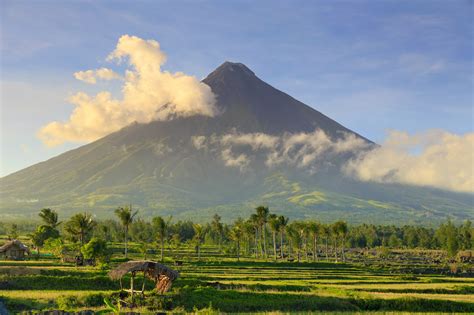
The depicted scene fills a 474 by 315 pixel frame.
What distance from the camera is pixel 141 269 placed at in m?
35.1

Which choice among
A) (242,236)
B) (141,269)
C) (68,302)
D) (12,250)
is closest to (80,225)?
(12,250)

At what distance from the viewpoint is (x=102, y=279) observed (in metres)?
42.6

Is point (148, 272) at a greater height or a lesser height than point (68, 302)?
greater

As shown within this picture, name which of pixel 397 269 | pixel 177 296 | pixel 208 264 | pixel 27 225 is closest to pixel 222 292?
pixel 177 296

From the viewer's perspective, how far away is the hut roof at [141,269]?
34.6 m

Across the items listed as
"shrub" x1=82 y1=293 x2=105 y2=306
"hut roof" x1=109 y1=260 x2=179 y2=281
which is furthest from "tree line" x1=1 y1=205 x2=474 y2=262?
"shrub" x1=82 y1=293 x2=105 y2=306

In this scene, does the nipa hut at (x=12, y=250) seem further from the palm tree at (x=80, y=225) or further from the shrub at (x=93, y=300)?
the shrub at (x=93, y=300)

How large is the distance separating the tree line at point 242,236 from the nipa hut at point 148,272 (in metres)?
25.3

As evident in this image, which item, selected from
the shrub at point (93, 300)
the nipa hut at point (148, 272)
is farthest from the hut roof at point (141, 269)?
the shrub at point (93, 300)

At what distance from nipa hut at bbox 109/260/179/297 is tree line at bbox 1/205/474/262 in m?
25.3

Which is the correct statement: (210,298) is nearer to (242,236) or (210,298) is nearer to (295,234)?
(295,234)

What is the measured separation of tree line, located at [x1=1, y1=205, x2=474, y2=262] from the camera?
254 feet

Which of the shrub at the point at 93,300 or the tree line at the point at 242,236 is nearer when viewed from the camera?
the shrub at the point at 93,300

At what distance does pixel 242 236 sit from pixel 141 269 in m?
71.0
